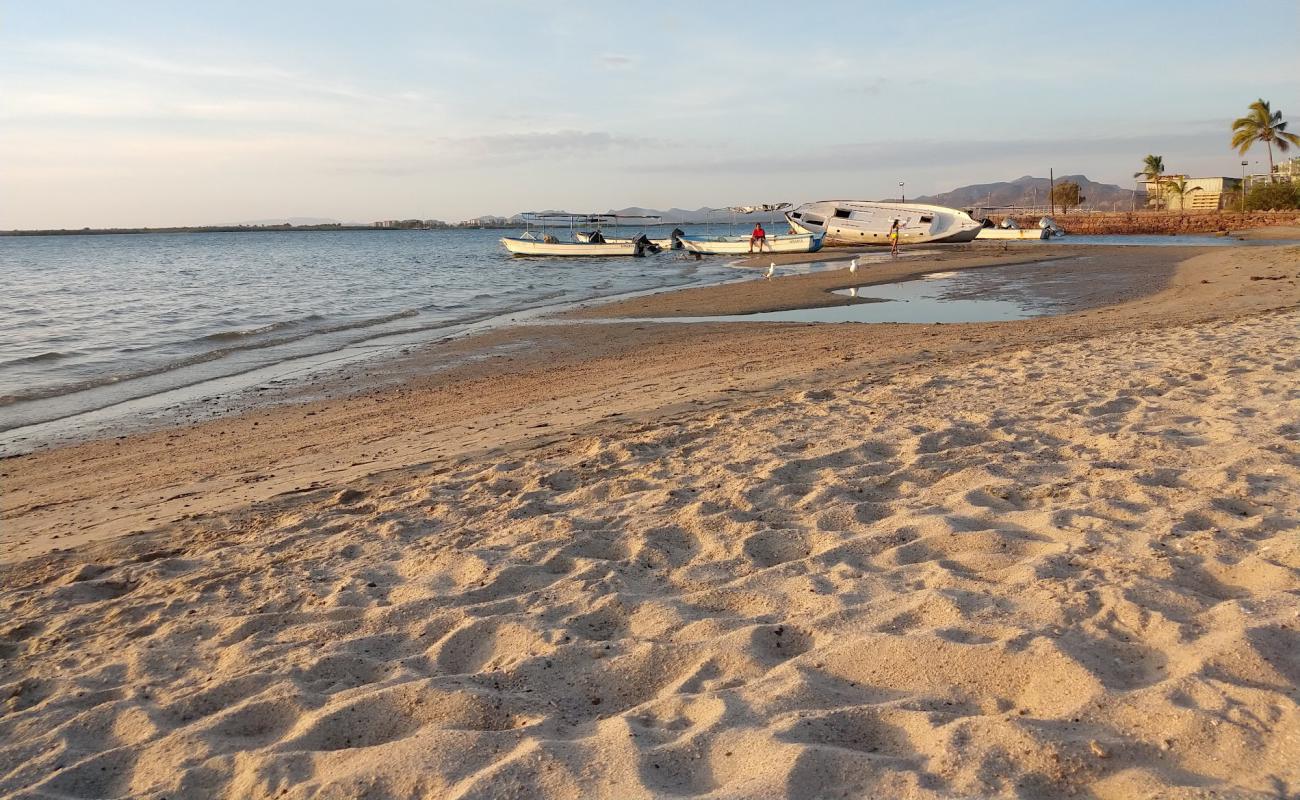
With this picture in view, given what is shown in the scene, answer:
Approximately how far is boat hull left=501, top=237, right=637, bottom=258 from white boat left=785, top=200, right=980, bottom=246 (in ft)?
37.2

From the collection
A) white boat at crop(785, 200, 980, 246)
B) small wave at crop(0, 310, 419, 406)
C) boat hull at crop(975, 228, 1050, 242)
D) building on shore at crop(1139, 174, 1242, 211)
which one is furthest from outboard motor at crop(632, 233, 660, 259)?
building on shore at crop(1139, 174, 1242, 211)

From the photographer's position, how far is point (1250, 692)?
2.66m

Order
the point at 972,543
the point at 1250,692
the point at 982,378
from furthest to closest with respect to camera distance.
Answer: the point at 982,378, the point at 972,543, the point at 1250,692

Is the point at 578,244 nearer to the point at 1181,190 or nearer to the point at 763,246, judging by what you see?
the point at 763,246

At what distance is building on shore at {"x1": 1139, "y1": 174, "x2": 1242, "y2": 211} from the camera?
69.0 metres

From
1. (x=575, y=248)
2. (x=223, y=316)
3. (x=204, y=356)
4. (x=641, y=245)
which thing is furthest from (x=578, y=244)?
(x=204, y=356)

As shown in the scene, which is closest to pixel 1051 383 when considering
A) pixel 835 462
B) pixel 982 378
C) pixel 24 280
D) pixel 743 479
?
pixel 982 378

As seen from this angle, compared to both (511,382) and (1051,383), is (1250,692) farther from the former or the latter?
(511,382)

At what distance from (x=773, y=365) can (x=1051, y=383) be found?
3510 mm

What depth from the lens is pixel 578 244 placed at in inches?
1852

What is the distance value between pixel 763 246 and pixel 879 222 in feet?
35.5

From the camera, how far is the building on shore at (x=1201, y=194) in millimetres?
69000

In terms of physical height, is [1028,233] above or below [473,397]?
above

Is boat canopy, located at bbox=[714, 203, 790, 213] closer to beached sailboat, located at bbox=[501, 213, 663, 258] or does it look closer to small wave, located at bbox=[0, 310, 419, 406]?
beached sailboat, located at bbox=[501, 213, 663, 258]
